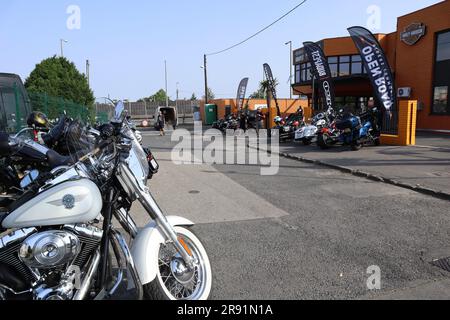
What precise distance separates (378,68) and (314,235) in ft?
35.8

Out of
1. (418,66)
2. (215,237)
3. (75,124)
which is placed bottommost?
(215,237)

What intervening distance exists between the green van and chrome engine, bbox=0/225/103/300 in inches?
295

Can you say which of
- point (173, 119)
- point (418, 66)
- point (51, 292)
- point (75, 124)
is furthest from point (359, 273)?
point (173, 119)

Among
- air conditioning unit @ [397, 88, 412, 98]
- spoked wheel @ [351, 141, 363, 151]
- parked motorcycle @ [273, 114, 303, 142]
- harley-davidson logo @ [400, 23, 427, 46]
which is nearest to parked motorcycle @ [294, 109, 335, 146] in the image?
parked motorcycle @ [273, 114, 303, 142]

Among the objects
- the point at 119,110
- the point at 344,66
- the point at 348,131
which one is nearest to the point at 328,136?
the point at 348,131

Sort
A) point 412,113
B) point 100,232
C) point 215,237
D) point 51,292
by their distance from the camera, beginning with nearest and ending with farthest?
point 51,292 < point 100,232 < point 215,237 < point 412,113

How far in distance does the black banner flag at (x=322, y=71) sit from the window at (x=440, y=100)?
20.1 feet

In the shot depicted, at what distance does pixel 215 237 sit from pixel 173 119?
27575 mm

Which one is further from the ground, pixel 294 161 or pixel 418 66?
pixel 418 66

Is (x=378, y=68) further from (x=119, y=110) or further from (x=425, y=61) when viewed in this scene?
(x=119, y=110)

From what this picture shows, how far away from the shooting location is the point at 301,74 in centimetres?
3142

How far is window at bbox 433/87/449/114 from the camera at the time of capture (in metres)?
18.4

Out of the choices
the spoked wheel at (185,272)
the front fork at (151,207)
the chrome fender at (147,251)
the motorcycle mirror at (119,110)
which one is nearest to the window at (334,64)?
the motorcycle mirror at (119,110)
